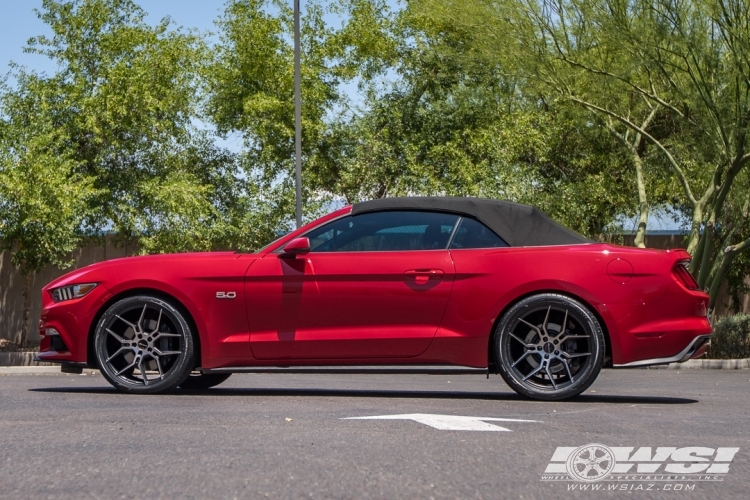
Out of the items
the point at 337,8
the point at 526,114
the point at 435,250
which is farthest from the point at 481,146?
the point at 435,250

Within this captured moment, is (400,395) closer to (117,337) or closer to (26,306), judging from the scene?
(117,337)

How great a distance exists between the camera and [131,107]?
28.4m

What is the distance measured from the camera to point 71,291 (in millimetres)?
8953

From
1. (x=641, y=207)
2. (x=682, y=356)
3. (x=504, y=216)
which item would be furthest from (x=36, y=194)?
(x=682, y=356)

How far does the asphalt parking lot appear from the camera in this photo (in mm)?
4445

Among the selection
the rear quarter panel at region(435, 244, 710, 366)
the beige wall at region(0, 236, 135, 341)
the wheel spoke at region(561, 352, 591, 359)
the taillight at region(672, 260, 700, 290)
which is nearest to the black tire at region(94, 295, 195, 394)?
the rear quarter panel at region(435, 244, 710, 366)

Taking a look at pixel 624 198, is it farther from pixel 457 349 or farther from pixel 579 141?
pixel 457 349

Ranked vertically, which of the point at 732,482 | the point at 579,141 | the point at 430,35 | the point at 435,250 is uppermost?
the point at 430,35

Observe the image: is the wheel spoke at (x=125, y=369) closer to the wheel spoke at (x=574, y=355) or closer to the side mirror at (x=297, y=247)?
the side mirror at (x=297, y=247)

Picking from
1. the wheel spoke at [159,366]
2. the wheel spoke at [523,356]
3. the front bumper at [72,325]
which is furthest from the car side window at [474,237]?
the front bumper at [72,325]

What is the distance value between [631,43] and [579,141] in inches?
313

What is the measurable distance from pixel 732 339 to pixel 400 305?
48.6 feet

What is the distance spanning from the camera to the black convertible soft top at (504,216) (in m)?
8.58

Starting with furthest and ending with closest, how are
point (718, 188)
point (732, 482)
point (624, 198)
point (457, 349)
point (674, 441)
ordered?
point (624, 198) < point (718, 188) < point (457, 349) < point (674, 441) < point (732, 482)
